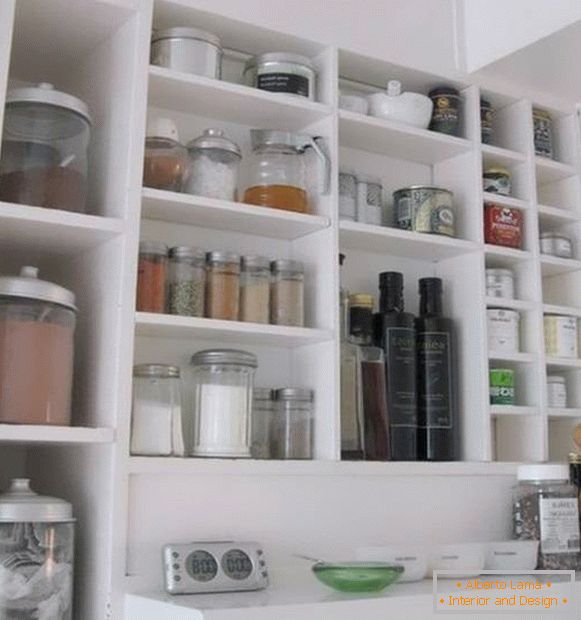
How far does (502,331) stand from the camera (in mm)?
1451

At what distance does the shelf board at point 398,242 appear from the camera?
4.45 feet

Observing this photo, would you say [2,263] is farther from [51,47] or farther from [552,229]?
[552,229]

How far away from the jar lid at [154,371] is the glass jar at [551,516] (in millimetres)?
564

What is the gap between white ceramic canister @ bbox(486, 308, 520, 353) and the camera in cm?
144

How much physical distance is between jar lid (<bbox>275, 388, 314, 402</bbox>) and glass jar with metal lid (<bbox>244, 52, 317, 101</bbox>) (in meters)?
0.44

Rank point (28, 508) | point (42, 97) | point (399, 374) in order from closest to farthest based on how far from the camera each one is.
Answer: point (28, 508) < point (42, 97) < point (399, 374)

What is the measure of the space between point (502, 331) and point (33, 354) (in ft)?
2.52

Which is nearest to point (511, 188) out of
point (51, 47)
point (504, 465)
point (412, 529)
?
point (504, 465)

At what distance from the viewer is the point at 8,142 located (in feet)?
3.67

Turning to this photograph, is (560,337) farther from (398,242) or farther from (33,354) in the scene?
(33,354)

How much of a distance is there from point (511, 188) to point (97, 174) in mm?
733

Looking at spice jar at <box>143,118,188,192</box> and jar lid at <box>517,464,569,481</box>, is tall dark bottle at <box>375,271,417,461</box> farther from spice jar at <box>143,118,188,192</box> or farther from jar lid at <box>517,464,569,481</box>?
spice jar at <box>143,118,188,192</box>

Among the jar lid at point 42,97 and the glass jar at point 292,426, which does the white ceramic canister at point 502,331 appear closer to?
the glass jar at point 292,426

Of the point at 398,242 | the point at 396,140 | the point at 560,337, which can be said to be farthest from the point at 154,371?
the point at 560,337
